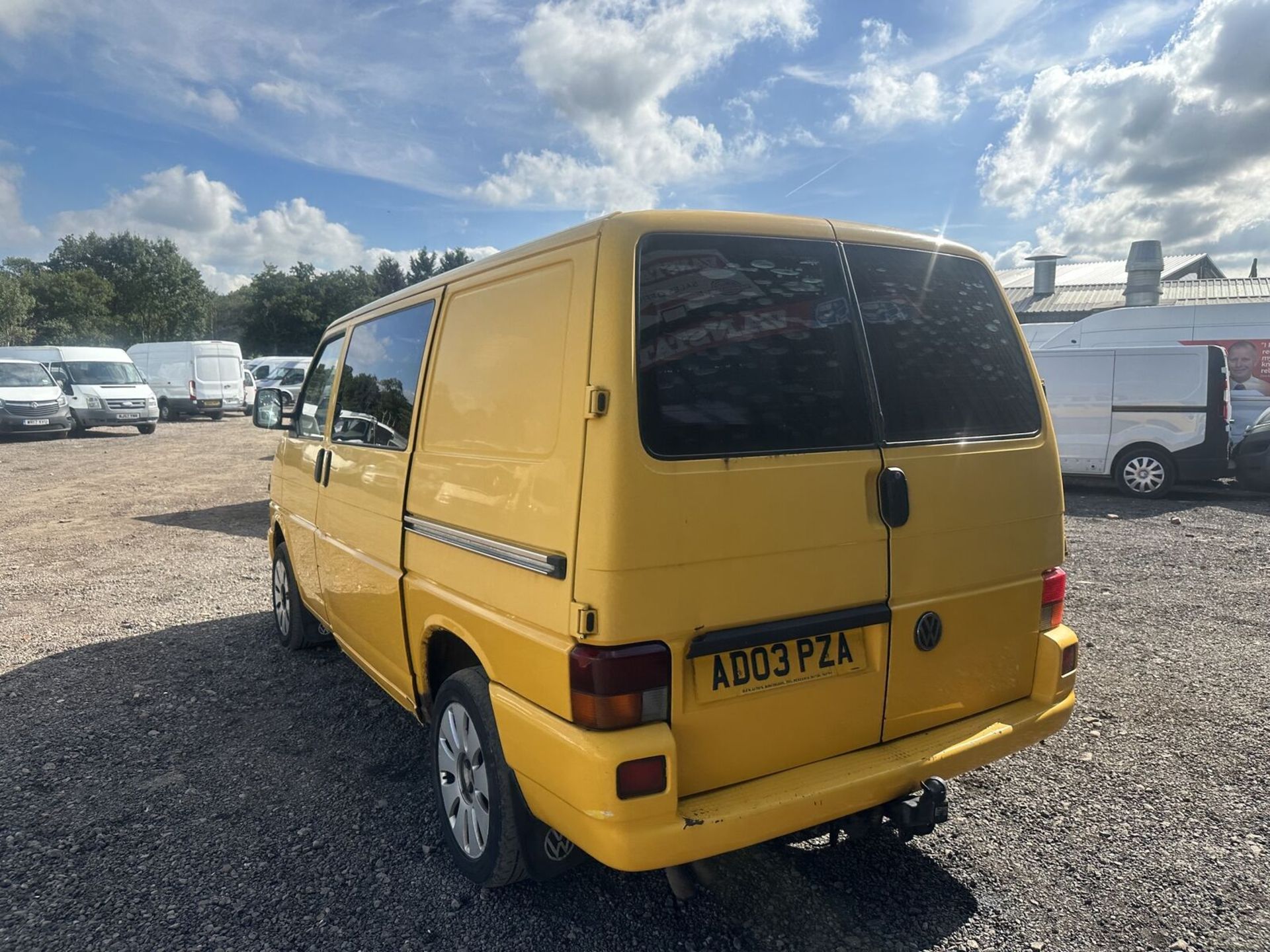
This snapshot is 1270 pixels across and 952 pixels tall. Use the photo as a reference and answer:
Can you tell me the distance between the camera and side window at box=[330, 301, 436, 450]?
3326 mm

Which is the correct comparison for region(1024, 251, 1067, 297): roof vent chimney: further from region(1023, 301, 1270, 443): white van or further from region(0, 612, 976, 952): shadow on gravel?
region(0, 612, 976, 952): shadow on gravel

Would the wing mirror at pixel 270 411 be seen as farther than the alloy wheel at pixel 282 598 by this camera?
No

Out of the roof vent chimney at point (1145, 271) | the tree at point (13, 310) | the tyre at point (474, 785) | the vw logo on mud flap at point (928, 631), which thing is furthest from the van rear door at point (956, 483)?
the tree at point (13, 310)

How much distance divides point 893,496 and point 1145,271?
1115 inches

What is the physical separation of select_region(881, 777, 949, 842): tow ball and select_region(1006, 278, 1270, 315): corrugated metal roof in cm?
3240

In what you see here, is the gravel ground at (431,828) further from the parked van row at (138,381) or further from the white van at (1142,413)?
the parked van row at (138,381)

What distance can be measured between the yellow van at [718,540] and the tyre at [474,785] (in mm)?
14

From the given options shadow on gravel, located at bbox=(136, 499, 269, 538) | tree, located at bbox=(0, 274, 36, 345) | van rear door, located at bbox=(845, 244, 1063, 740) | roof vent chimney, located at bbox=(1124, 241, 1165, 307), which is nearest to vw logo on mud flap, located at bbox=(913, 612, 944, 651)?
van rear door, located at bbox=(845, 244, 1063, 740)

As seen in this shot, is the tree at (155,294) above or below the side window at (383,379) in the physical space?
above

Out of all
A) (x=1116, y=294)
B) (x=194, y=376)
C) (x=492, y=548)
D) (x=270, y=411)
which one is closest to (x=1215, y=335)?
(x=270, y=411)

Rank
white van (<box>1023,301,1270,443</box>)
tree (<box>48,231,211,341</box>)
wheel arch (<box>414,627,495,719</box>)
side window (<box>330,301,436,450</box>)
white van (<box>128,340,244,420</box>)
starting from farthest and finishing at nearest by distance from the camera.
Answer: tree (<box>48,231,211,341</box>) < white van (<box>128,340,244,420</box>) < white van (<box>1023,301,1270,443</box>) < side window (<box>330,301,436,450</box>) < wheel arch (<box>414,627,495,719</box>)

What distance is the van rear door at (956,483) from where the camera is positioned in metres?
2.61

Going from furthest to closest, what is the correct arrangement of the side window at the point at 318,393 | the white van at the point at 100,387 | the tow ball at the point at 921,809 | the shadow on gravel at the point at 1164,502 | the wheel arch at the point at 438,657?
the white van at the point at 100,387
the shadow on gravel at the point at 1164,502
the side window at the point at 318,393
the wheel arch at the point at 438,657
the tow ball at the point at 921,809

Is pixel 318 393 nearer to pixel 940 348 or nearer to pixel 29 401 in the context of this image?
pixel 940 348
